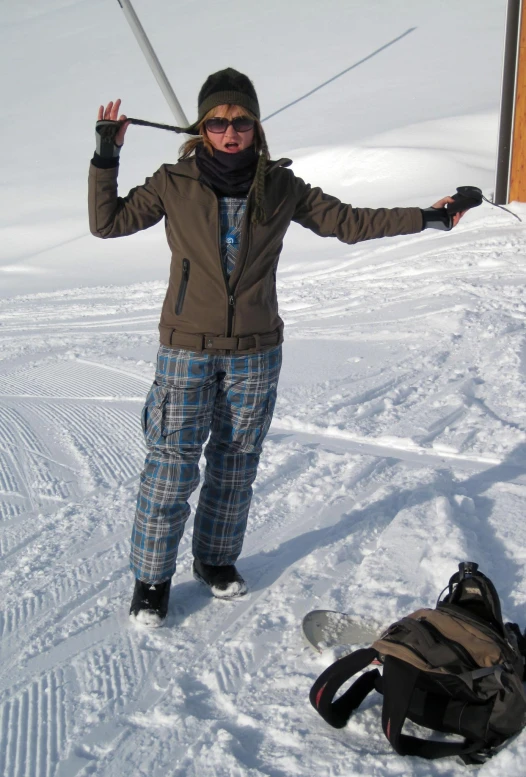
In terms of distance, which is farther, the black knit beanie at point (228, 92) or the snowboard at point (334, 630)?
the snowboard at point (334, 630)

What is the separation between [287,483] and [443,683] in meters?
1.72

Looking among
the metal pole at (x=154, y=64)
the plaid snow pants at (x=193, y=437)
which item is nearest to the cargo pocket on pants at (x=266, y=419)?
the plaid snow pants at (x=193, y=437)

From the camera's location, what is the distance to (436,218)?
2.74 m

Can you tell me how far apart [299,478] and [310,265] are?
18.1 feet

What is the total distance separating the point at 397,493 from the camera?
11.5ft

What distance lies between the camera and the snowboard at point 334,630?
2.47 m

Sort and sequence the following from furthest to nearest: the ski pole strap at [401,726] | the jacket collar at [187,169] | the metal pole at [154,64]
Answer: the metal pole at [154,64]
the jacket collar at [187,169]
the ski pole strap at [401,726]

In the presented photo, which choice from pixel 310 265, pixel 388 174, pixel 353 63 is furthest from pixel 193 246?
pixel 353 63

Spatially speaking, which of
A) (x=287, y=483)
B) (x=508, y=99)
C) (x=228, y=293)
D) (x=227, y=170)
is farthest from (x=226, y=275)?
(x=508, y=99)

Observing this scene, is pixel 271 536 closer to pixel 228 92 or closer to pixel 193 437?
pixel 193 437

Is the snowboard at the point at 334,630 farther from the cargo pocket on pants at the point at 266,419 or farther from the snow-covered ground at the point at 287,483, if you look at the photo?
the cargo pocket on pants at the point at 266,419

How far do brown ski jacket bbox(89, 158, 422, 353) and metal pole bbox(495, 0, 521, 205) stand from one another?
7277mm

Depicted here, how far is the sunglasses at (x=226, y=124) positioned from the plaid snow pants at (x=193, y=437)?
669mm

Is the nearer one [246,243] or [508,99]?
[246,243]
